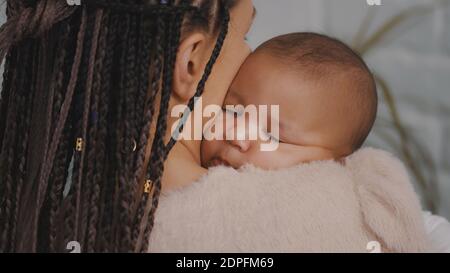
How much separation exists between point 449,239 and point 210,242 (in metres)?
0.44

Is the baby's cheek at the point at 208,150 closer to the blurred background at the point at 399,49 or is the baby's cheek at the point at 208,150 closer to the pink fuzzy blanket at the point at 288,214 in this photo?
the pink fuzzy blanket at the point at 288,214

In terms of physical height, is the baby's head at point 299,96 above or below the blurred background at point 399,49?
below

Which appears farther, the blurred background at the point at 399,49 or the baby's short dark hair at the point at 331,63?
the blurred background at the point at 399,49

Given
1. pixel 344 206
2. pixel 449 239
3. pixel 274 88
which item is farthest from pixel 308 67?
pixel 449 239

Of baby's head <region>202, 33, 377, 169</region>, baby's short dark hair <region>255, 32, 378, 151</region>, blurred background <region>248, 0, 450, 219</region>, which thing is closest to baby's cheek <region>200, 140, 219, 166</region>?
baby's head <region>202, 33, 377, 169</region>

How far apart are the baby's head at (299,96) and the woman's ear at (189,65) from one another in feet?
0.17

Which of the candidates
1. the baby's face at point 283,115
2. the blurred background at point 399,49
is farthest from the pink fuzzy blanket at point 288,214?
the blurred background at point 399,49

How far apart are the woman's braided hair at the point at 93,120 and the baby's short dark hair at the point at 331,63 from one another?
0.11 m

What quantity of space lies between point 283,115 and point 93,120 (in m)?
0.23

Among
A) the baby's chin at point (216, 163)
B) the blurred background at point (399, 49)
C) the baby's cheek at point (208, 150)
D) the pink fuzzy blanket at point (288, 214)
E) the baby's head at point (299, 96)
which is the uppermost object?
the blurred background at point (399, 49)

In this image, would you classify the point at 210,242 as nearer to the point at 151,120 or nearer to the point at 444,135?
the point at 151,120

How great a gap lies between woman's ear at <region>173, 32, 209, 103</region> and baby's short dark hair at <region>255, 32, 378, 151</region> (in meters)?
0.08

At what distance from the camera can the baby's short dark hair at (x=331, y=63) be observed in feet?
2.48

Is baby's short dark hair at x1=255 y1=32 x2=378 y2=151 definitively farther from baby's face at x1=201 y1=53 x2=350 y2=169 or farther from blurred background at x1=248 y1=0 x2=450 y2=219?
blurred background at x1=248 y1=0 x2=450 y2=219
